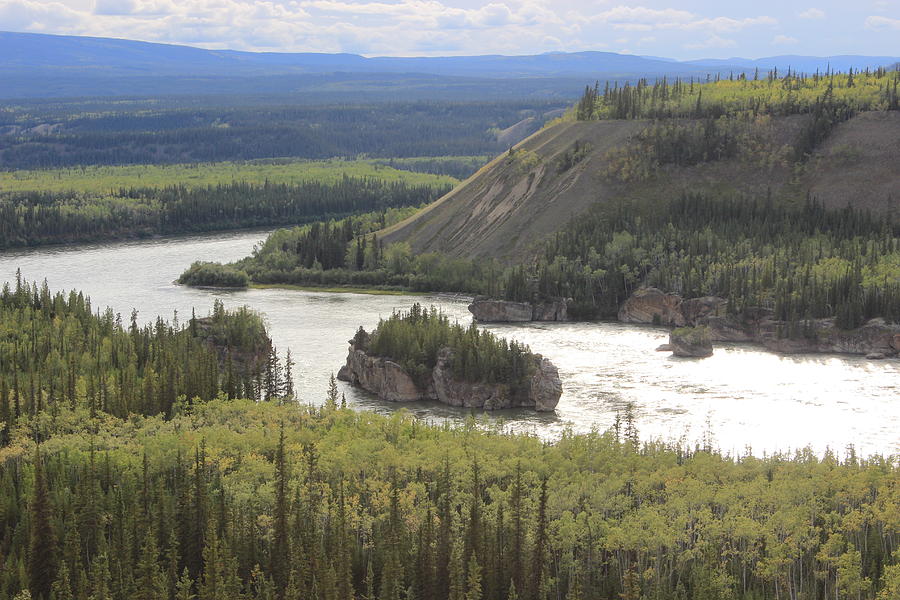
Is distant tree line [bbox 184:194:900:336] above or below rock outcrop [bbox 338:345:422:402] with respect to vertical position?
above

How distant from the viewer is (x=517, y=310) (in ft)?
579

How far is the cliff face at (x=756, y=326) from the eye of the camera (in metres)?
153

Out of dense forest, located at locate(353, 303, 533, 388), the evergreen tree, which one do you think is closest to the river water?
dense forest, located at locate(353, 303, 533, 388)

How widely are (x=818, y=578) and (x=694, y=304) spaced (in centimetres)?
8855

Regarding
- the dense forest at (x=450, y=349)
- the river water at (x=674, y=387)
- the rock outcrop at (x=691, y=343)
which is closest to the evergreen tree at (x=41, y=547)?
the river water at (x=674, y=387)

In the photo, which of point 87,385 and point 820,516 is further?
point 87,385

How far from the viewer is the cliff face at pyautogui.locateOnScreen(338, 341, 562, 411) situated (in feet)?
427

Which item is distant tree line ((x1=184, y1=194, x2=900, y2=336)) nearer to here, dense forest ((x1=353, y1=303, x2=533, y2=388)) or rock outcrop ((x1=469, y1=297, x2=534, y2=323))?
rock outcrop ((x1=469, y1=297, x2=534, y2=323))

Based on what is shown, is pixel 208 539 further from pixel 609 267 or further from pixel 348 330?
pixel 609 267

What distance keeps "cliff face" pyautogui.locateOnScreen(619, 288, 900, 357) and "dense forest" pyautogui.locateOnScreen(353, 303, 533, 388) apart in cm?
3367

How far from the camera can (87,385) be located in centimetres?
12106

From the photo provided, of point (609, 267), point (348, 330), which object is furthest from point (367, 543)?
point (609, 267)

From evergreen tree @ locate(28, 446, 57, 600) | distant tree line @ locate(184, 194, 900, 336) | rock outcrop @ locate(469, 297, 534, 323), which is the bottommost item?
evergreen tree @ locate(28, 446, 57, 600)

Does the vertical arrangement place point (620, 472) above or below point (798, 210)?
below
